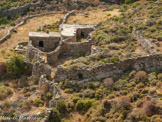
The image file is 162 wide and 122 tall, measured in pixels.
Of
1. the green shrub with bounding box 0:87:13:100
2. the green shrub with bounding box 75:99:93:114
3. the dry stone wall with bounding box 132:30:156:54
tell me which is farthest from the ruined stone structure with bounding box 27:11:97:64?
the green shrub with bounding box 75:99:93:114

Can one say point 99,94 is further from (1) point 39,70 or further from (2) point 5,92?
(2) point 5,92

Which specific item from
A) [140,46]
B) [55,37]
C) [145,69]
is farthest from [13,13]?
[145,69]

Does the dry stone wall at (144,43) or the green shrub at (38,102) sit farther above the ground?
the dry stone wall at (144,43)

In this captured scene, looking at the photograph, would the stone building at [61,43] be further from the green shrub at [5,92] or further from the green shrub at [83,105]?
the green shrub at [83,105]

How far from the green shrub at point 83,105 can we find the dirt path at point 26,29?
19294mm

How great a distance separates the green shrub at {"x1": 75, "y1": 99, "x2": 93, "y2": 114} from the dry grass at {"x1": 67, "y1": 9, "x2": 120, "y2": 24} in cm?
2761

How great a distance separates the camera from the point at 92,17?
2331 inches

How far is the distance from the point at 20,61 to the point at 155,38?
61.9ft

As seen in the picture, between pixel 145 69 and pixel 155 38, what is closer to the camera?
pixel 145 69

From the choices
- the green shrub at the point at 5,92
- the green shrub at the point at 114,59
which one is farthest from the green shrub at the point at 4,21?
the green shrub at the point at 114,59

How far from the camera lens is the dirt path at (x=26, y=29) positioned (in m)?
51.5

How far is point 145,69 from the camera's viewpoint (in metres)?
33.6

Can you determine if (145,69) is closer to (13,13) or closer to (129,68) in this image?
(129,68)

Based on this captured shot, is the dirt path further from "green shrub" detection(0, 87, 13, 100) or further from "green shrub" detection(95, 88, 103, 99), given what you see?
"green shrub" detection(95, 88, 103, 99)
